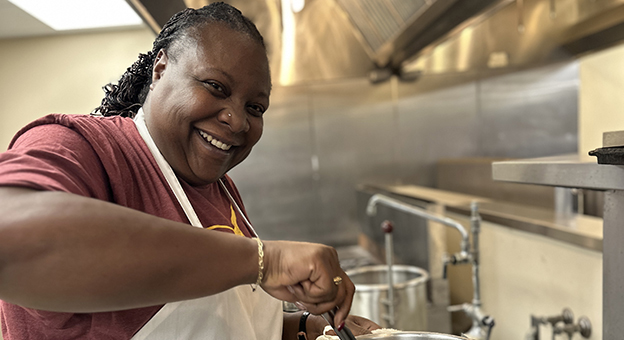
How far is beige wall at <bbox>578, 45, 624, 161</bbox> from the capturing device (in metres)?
3.65

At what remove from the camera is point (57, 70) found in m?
1.93

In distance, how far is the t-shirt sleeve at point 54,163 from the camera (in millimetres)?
476

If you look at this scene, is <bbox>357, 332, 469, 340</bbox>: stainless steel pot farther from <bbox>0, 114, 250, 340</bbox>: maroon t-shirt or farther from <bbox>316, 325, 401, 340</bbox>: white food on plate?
<bbox>0, 114, 250, 340</bbox>: maroon t-shirt

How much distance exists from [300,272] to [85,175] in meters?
0.27

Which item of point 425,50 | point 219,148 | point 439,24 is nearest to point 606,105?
point 425,50

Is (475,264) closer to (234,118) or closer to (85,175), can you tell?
(234,118)

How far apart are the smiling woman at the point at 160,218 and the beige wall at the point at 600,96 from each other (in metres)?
3.44

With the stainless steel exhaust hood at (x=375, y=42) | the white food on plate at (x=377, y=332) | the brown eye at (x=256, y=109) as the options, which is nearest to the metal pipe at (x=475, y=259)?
the white food on plate at (x=377, y=332)

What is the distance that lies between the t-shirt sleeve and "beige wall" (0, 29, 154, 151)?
1075 millimetres

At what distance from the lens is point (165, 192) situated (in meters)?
0.76

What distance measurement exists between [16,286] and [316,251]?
0.29 metres

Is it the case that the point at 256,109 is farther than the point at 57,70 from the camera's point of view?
No

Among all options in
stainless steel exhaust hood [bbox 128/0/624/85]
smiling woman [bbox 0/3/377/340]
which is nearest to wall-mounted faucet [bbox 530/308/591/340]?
smiling woman [bbox 0/3/377/340]

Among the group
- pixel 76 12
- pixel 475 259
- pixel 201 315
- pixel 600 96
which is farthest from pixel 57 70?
pixel 600 96
